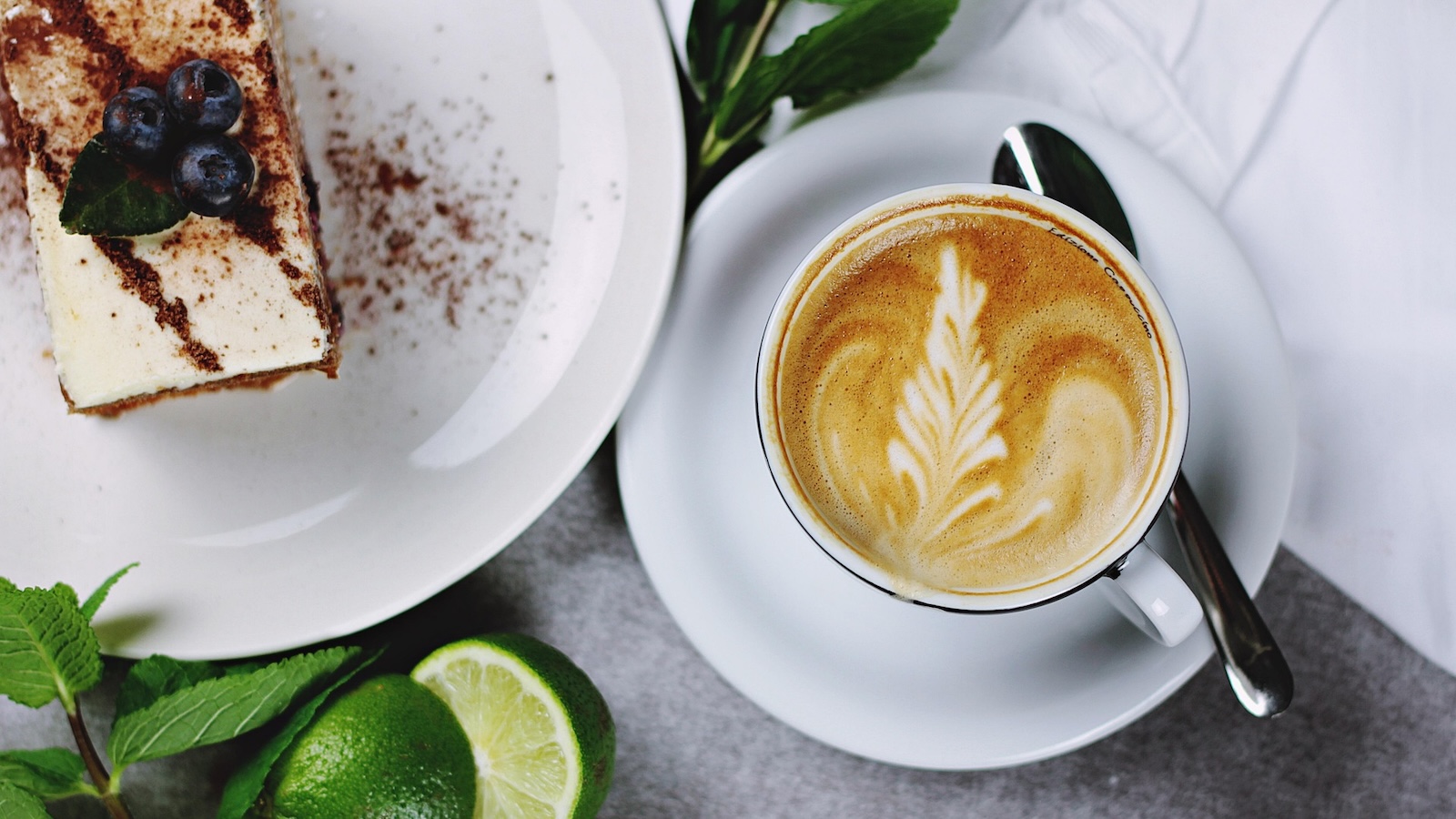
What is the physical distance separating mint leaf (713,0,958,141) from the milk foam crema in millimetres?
254

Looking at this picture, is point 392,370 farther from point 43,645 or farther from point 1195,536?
point 1195,536

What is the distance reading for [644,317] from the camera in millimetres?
1170

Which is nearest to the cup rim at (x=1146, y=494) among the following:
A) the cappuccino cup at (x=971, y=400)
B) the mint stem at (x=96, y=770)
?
the cappuccino cup at (x=971, y=400)

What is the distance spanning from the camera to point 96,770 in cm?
128

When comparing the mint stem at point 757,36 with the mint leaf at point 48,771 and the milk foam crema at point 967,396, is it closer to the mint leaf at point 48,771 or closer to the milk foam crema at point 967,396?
the milk foam crema at point 967,396

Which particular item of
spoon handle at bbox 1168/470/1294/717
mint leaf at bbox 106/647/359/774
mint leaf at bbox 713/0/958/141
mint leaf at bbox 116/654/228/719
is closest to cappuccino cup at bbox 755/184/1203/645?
spoon handle at bbox 1168/470/1294/717

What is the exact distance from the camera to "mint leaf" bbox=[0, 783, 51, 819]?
115 centimetres

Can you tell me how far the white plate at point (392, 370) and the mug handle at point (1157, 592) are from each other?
0.61 meters

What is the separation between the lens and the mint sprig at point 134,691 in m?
1.16

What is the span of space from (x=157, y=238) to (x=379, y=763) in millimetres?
668

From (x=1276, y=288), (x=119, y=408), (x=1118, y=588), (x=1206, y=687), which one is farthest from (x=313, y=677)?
(x=1276, y=288)

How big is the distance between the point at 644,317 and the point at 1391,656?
44.7 inches

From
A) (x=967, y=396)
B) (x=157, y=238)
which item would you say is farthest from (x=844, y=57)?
(x=157, y=238)

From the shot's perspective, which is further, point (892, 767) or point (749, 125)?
point (892, 767)
